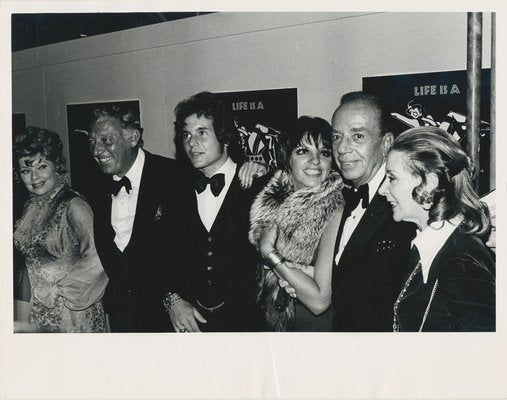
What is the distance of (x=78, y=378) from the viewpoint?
2.09 meters

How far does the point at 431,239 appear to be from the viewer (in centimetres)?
197

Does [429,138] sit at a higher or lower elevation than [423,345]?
higher

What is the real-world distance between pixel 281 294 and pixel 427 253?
547 millimetres

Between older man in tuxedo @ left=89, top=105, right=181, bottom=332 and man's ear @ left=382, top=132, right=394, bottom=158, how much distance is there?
0.79 m

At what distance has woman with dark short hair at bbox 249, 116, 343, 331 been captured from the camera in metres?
2.01

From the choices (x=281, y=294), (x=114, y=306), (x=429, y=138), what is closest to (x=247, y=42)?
(x=429, y=138)

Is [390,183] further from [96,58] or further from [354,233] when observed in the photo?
[96,58]

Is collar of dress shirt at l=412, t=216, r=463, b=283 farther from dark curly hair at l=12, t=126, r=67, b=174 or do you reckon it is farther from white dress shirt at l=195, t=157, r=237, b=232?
dark curly hair at l=12, t=126, r=67, b=174

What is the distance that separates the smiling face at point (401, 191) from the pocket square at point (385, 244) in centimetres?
8

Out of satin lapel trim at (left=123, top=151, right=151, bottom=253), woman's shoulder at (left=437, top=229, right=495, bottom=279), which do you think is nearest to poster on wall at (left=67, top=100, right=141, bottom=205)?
satin lapel trim at (left=123, top=151, right=151, bottom=253)

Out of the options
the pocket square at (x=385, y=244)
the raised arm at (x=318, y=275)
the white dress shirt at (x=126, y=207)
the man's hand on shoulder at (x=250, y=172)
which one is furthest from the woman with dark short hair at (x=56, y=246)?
the pocket square at (x=385, y=244)

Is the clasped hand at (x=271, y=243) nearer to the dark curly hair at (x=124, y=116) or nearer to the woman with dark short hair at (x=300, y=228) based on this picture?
the woman with dark short hair at (x=300, y=228)

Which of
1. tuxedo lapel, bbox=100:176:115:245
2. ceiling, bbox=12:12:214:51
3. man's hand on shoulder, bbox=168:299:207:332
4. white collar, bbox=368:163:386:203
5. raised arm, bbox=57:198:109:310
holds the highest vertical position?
ceiling, bbox=12:12:214:51

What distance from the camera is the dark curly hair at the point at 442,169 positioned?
1.95 metres
